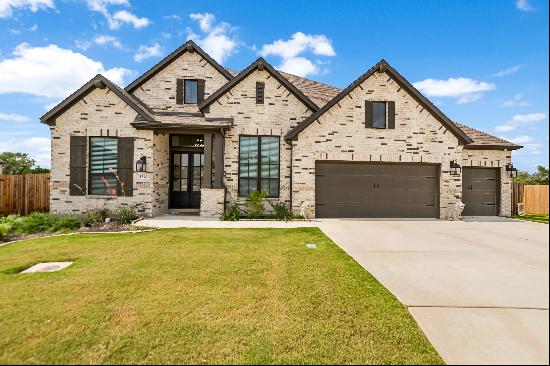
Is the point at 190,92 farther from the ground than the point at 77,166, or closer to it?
farther from the ground

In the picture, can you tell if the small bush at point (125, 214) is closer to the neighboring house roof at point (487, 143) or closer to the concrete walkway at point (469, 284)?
the concrete walkway at point (469, 284)

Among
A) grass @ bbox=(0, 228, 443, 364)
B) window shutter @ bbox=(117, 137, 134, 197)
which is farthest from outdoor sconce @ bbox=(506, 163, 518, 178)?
window shutter @ bbox=(117, 137, 134, 197)

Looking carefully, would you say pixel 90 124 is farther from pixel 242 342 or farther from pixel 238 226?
pixel 242 342

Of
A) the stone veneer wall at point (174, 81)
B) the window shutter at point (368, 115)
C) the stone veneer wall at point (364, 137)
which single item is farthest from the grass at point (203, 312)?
the stone veneer wall at point (174, 81)

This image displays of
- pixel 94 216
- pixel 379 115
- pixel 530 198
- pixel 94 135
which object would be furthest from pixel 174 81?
pixel 530 198

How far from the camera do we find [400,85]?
11875 millimetres

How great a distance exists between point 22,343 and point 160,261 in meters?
2.65

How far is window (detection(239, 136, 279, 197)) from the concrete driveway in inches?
187

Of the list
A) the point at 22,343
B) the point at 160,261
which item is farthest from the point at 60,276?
the point at 22,343

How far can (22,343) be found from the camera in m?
2.71

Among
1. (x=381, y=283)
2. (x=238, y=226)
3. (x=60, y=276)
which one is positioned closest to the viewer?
(x=381, y=283)

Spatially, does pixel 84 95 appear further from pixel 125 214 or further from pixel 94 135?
pixel 125 214

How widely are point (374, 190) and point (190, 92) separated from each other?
33.8ft

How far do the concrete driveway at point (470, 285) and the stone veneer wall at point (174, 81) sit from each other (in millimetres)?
Answer: 10229
